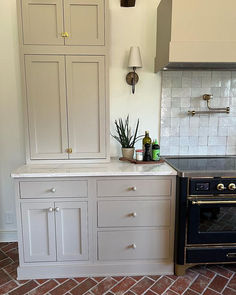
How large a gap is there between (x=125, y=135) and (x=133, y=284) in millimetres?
1284

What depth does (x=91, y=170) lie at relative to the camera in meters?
1.73

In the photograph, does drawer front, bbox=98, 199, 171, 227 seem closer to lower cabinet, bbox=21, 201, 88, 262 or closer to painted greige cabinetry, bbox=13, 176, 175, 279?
painted greige cabinetry, bbox=13, 176, 175, 279

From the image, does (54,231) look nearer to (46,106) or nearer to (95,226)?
(95,226)

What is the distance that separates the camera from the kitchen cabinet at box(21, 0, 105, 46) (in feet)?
5.72

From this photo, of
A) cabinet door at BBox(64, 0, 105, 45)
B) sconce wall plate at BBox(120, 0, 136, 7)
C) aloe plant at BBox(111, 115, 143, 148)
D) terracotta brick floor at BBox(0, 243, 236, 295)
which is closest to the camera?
terracotta brick floor at BBox(0, 243, 236, 295)

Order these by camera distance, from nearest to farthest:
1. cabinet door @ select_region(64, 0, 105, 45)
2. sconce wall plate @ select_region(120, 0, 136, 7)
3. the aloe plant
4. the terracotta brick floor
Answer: the terracotta brick floor
cabinet door @ select_region(64, 0, 105, 45)
sconce wall plate @ select_region(120, 0, 136, 7)
the aloe plant

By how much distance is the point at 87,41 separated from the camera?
181 centimetres

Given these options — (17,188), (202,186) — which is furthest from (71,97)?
(202,186)

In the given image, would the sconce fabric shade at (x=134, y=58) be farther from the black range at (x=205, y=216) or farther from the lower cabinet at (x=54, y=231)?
the lower cabinet at (x=54, y=231)

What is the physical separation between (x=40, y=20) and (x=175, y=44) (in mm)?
1088

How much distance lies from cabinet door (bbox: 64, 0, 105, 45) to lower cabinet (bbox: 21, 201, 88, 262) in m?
1.32

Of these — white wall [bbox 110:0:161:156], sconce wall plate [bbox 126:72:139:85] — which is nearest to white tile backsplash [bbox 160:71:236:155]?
white wall [bbox 110:0:161:156]

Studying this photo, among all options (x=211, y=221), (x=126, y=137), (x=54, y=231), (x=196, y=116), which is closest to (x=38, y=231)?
(x=54, y=231)

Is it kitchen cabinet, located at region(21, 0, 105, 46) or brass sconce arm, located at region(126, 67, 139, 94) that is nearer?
kitchen cabinet, located at region(21, 0, 105, 46)
